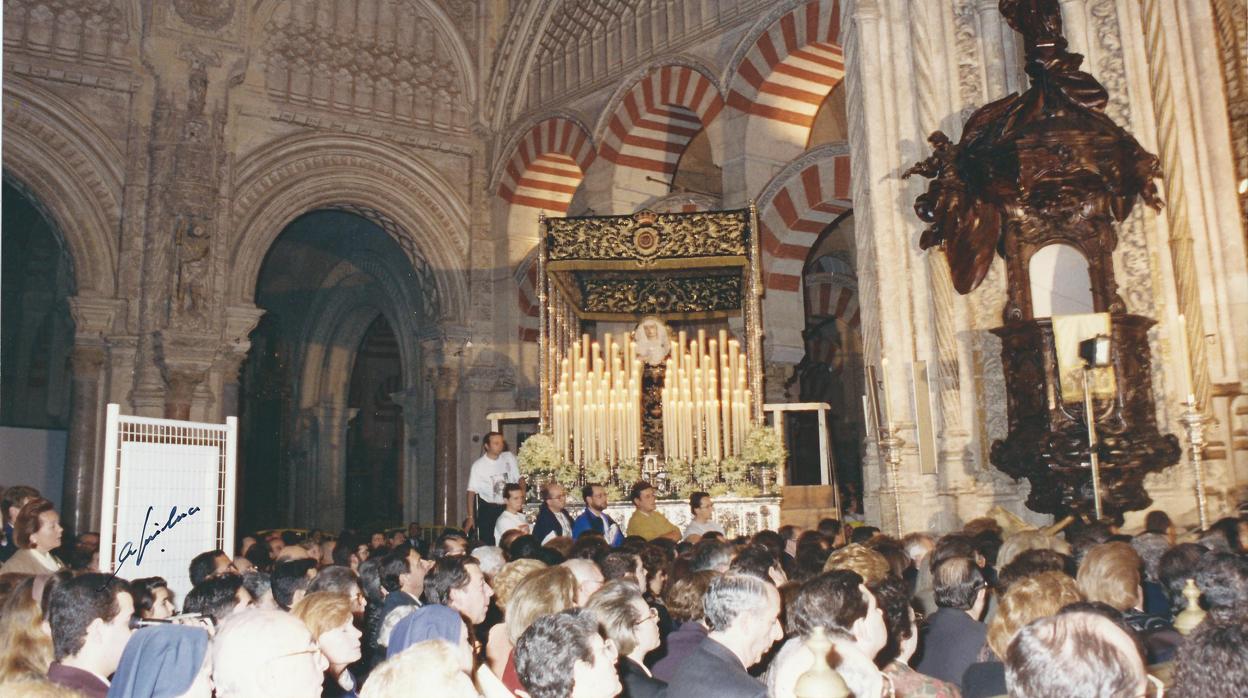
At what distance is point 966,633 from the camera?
358 cm

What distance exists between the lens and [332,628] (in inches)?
131

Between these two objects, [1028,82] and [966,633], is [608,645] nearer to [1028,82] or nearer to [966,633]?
[966,633]

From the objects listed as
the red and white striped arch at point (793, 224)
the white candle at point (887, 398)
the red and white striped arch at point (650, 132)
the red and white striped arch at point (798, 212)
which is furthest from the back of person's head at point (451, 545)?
the red and white striped arch at point (650, 132)

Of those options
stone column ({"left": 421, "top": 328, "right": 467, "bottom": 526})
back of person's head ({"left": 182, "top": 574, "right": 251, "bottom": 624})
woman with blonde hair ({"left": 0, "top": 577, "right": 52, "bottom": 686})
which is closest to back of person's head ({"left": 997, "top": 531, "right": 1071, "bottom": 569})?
back of person's head ({"left": 182, "top": 574, "right": 251, "bottom": 624})

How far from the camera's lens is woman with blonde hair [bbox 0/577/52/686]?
2934 millimetres

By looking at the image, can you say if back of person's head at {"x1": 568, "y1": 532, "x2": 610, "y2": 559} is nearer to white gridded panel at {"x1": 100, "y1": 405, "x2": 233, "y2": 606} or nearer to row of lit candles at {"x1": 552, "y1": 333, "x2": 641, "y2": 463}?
white gridded panel at {"x1": 100, "y1": 405, "x2": 233, "y2": 606}

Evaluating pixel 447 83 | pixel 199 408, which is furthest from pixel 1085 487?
pixel 447 83

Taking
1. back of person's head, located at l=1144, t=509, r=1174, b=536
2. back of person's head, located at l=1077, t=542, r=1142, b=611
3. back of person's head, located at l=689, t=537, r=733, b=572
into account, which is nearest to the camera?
back of person's head, located at l=1077, t=542, r=1142, b=611

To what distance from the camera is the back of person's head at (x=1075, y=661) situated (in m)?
1.98

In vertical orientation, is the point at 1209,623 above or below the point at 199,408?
below

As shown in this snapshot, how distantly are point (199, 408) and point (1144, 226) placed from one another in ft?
34.2

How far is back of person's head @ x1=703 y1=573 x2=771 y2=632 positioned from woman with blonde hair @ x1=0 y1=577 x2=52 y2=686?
1823 mm

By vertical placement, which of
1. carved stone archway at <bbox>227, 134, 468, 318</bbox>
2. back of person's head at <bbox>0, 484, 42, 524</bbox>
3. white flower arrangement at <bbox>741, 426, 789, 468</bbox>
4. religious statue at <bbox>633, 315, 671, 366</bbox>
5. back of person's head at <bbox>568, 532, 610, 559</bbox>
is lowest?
back of person's head at <bbox>568, 532, 610, 559</bbox>

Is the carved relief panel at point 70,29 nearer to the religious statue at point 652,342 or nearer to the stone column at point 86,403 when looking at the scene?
the stone column at point 86,403
